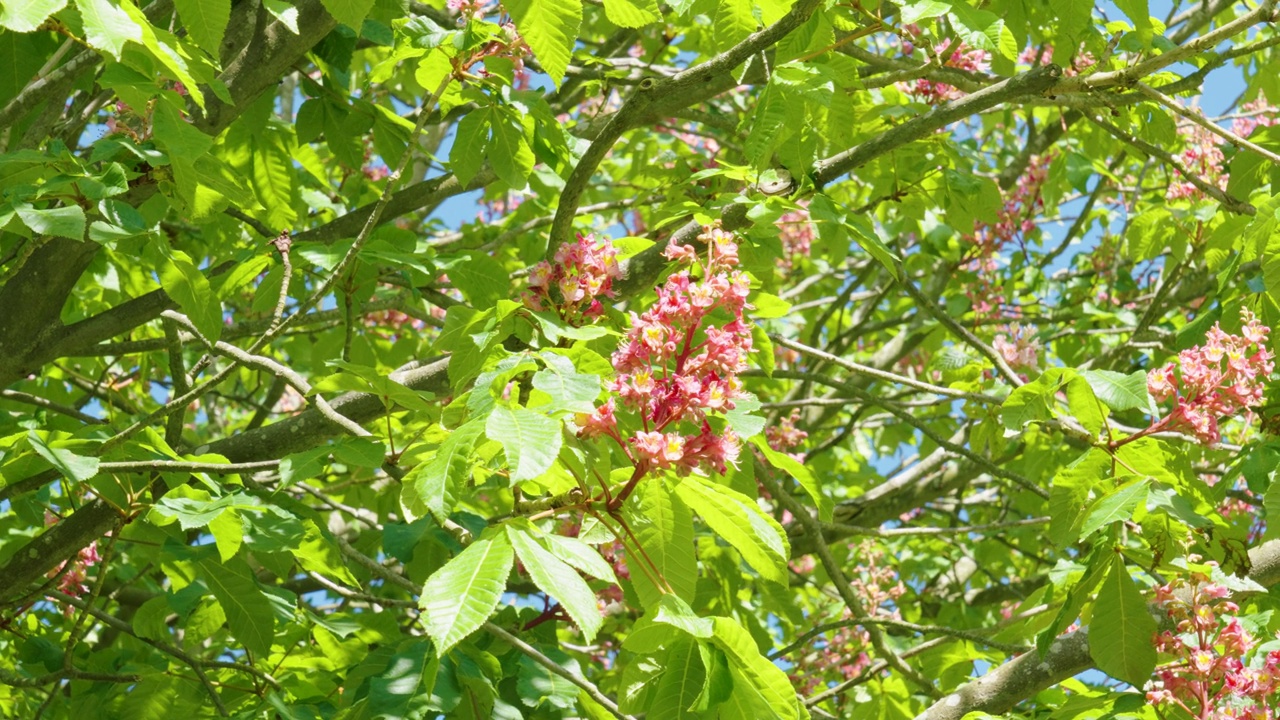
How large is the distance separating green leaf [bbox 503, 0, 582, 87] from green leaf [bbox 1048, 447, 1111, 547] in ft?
4.20

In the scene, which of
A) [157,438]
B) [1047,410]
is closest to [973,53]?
[1047,410]

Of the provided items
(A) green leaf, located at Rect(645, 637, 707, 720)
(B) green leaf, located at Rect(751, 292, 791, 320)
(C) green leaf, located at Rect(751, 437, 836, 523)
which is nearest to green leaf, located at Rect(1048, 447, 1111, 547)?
(C) green leaf, located at Rect(751, 437, 836, 523)

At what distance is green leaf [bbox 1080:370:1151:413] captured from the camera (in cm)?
213

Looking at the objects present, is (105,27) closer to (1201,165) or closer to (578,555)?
(578,555)

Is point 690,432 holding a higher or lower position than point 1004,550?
higher

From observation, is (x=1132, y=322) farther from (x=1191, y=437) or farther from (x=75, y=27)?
(x=75, y=27)

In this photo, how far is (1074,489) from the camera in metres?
2.27

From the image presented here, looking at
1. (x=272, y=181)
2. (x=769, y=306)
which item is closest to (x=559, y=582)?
(x=769, y=306)

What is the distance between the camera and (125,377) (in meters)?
4.25

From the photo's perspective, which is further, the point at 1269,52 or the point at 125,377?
the point at 125,377

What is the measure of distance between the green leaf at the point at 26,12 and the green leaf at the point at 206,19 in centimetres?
43

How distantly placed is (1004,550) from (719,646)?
3.71m

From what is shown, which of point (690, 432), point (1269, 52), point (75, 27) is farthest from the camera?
point (1269, 52)

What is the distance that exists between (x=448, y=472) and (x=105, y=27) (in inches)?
26.7
